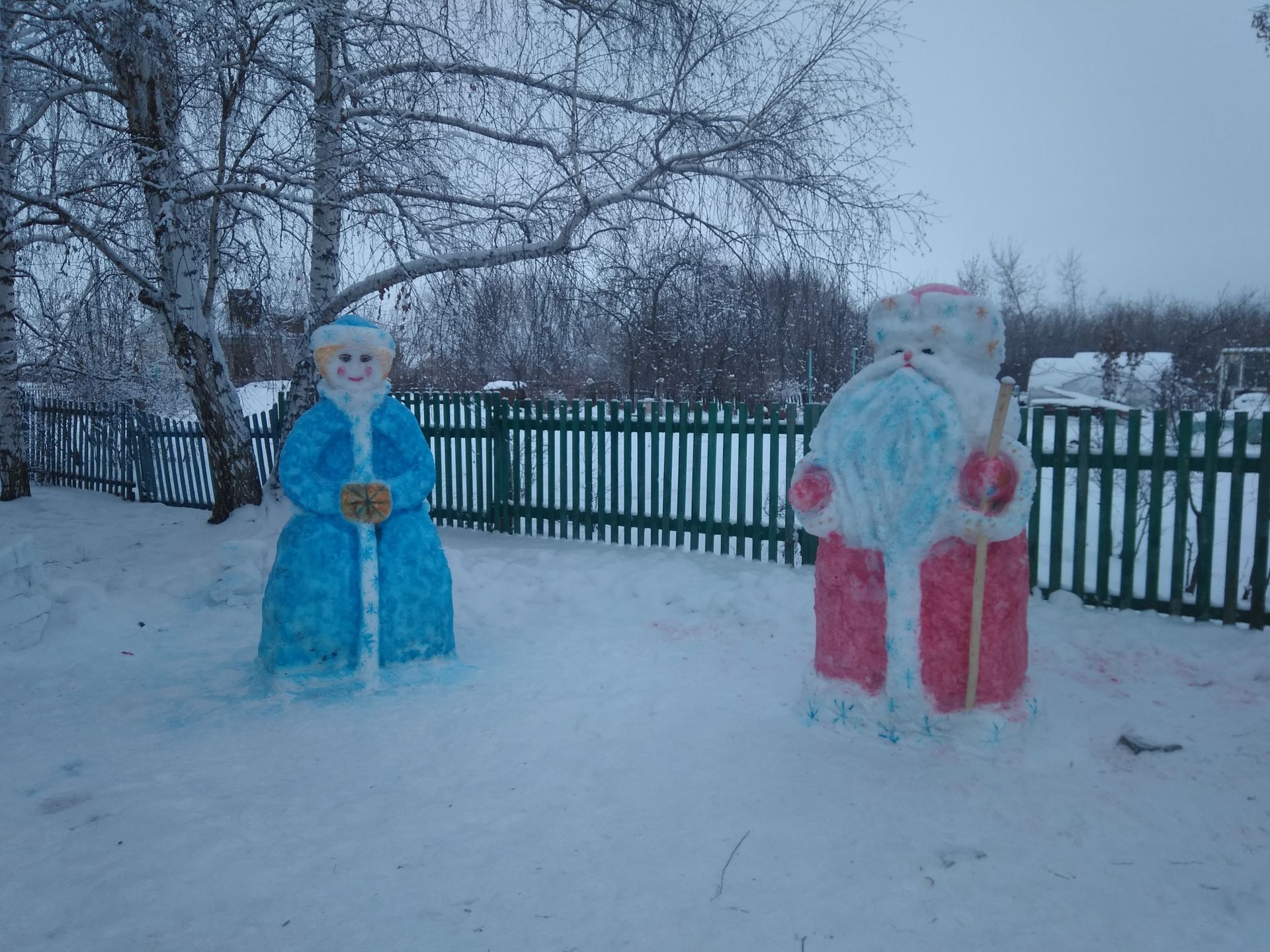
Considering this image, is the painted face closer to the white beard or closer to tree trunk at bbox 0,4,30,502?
the white beard

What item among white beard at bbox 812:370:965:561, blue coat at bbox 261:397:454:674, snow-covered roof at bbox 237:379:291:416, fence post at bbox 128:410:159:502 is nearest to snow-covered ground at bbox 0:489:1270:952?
blue coat at bbox 261:397:454:674

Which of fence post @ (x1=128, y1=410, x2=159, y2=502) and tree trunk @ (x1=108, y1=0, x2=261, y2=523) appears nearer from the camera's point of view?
tree trunk @ (x1=108, y1=0, x2=261, y2=523)

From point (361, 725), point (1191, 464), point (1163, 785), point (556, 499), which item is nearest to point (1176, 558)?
point (1191, 464)

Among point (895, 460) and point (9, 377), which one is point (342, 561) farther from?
point (9, 377)

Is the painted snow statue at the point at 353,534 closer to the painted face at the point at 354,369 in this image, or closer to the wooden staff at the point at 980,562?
the painted face at the point at 354,369

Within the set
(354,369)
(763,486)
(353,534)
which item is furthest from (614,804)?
(763,486)

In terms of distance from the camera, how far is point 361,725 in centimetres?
358

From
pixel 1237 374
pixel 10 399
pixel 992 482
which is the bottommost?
pixel 992 482

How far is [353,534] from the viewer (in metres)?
3.98

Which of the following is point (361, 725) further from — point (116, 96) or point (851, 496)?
point (116, 96)

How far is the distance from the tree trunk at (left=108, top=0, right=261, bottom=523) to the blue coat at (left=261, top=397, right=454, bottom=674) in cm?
334

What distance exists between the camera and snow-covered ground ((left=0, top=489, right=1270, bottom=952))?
88.4 inches

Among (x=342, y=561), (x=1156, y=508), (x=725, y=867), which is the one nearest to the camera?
(x=725, y=867)

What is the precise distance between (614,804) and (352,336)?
8.32 ft
